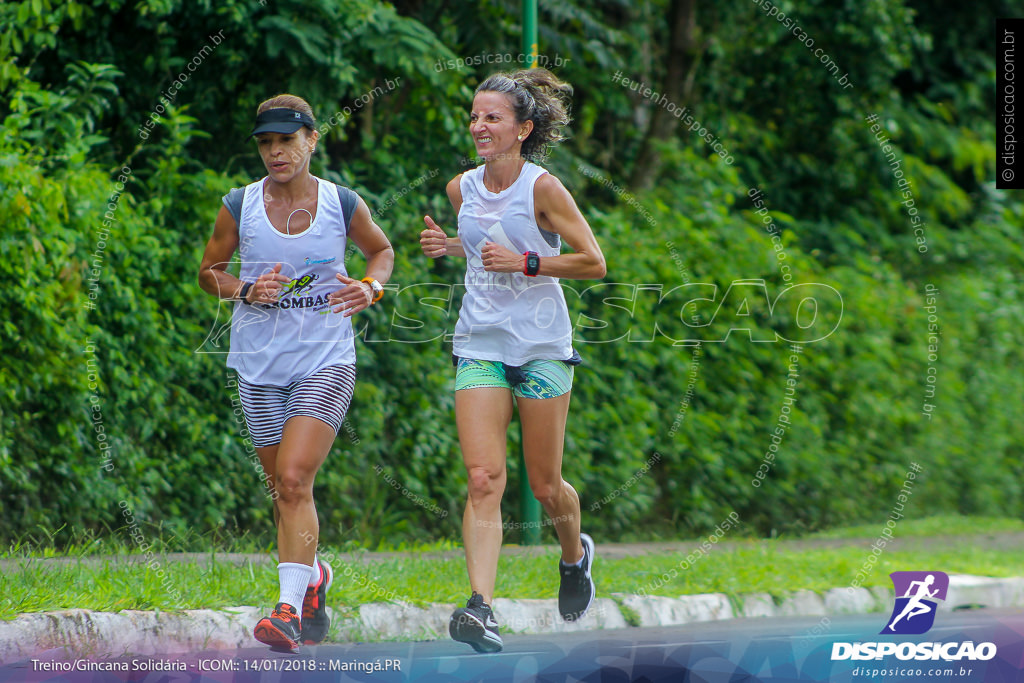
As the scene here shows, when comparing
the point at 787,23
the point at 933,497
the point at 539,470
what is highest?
the point at 787,23

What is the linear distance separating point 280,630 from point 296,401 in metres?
0.90

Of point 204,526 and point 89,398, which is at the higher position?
point 89,398

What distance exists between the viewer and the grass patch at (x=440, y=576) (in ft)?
16.6

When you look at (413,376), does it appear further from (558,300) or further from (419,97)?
(558,300)

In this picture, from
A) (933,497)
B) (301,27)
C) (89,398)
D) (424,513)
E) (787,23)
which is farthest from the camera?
(787,23)

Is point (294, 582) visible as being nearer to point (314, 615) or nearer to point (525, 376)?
point (314, 615)

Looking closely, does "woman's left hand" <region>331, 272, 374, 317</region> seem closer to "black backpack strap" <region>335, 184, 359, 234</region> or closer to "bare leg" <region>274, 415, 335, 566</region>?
"black backpack strap" <region>335, 184, 359, 234</region>

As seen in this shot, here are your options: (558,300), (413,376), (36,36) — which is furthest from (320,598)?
(36,36)

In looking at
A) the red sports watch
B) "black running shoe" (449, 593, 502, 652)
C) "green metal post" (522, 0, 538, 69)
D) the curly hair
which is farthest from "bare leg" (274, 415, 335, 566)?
"green metal post" (522, 0, 538, 69)

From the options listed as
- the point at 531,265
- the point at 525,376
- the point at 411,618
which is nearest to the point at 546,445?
the point at 525,376

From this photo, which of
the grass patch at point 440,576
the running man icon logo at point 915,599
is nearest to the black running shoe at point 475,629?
the grass patch at point 440,576

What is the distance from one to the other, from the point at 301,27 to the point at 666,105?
5627mm

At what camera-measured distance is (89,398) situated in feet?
22.0

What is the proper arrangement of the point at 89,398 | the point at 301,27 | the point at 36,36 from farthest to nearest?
the point at 301,27
the point at 36,36
the point at 89,398
